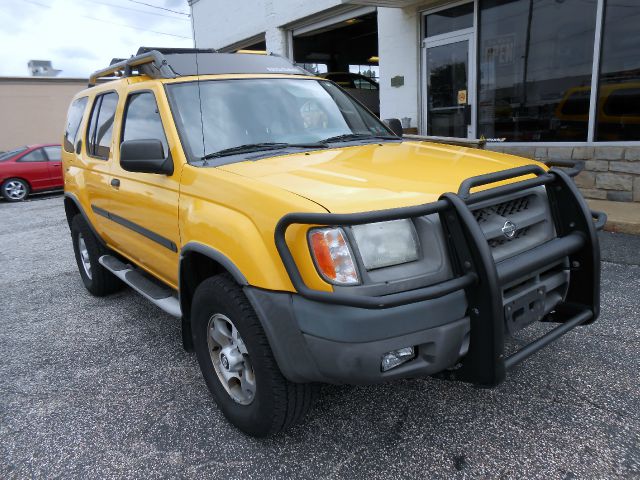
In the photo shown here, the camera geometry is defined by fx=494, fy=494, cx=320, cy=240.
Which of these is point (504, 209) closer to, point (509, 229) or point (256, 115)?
point (509, 229)

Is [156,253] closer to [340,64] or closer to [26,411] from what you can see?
[26,411]

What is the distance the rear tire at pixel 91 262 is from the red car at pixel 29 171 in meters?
9.88

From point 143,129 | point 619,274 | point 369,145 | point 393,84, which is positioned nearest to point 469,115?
point 393,84

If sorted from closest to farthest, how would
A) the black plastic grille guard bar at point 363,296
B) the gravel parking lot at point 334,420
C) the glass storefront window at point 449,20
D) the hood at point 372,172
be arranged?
the black plastic grille guard bar at point 363,296 < the hood at point 372,172 < the gravel parking lot at point 334,420 < the glass storefront window at point 449,20

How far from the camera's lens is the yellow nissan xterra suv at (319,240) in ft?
6.56

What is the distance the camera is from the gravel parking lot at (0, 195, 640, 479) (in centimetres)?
237

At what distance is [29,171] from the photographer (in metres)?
13.5

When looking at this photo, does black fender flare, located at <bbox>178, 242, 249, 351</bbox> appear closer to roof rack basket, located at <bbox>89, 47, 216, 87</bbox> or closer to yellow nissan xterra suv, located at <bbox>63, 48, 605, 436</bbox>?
yellow nissan xterra suv, located at <bbox>63, 48, 605, 436</bbox>

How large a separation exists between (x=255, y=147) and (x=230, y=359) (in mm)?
1281

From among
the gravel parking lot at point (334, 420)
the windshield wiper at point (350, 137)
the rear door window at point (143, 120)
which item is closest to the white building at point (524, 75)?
the gravel parking lot at point (334, 420)

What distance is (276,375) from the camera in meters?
2.25

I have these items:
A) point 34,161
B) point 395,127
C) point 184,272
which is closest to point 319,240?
point 184,272

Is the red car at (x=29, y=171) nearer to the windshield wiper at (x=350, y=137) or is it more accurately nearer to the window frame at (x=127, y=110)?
the window frame at (x=127, y=110)

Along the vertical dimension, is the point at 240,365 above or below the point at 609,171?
below
